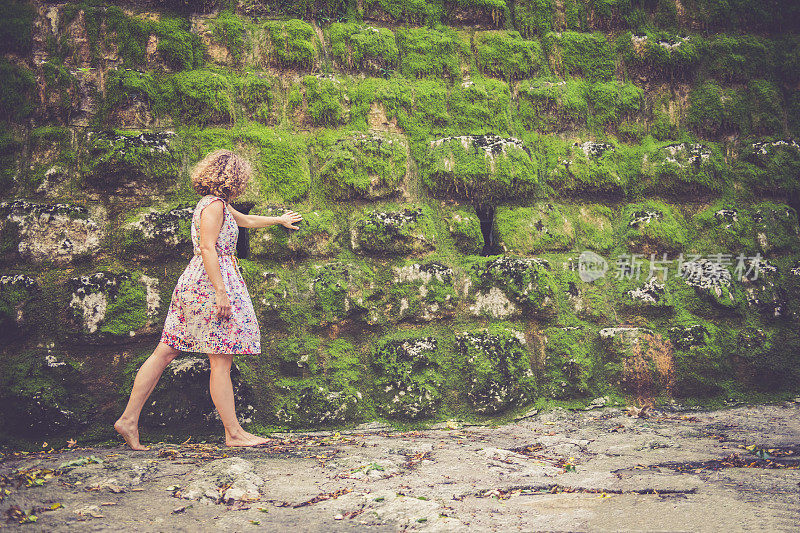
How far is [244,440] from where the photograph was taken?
8.24 ft

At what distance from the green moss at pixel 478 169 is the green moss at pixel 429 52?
1.51 feet

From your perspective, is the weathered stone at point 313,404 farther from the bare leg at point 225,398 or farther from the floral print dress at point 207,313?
the floral print dress at point 207,313

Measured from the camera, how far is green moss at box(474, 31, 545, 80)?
130 inches

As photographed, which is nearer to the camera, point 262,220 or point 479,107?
point 262,220

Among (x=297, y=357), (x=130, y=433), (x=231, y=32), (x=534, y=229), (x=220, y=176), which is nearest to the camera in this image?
(x=130, y=433)

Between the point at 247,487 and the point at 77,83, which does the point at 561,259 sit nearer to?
the point at 247,487

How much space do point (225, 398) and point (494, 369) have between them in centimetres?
146

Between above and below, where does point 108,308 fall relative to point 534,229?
below

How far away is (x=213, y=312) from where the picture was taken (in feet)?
8.11

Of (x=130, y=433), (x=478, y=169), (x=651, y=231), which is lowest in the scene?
(x=130, y=433)

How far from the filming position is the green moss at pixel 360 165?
9.85ft

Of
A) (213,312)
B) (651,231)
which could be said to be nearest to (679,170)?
(651,231)

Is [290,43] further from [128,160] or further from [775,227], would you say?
[775,227]

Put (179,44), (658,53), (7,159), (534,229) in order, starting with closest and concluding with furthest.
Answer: (7,159), (179,44), (534,229), (658,53)
